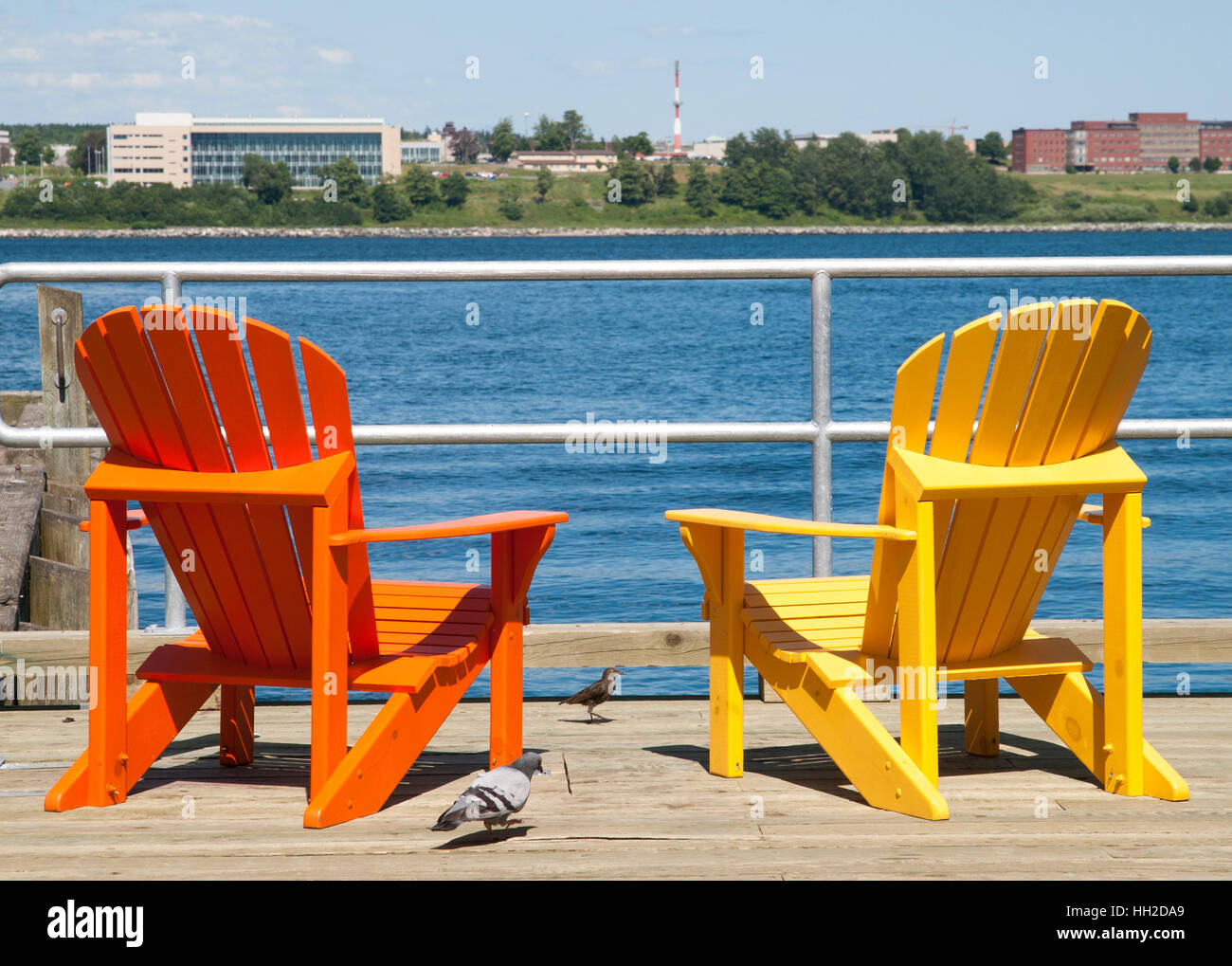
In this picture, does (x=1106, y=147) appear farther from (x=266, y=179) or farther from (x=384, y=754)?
(x=384, y=754)

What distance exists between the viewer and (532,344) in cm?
3372

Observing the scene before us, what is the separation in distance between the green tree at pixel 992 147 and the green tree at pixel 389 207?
36746 millimetres

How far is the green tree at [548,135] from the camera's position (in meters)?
82.4

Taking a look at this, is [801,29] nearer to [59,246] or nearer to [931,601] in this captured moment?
[59,246]

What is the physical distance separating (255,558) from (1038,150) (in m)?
89.3

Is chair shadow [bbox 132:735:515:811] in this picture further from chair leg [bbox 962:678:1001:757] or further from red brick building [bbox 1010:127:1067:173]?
red brick building [bbox 1010:127:1067:173]

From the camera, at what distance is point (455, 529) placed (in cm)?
263

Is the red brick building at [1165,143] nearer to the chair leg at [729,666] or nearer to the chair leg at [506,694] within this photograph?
the chair leg at [729,666]

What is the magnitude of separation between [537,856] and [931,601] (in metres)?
0.94

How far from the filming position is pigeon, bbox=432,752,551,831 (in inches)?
94.7

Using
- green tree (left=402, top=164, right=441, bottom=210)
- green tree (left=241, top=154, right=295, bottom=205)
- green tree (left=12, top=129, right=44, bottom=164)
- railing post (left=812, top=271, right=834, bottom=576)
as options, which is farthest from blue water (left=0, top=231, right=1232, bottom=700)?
green tree (left=12, top=129, right=44, bottom=164)

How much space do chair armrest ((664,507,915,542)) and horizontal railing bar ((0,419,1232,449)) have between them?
1.93 feet

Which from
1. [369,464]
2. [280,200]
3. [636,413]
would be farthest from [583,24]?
[369,464]

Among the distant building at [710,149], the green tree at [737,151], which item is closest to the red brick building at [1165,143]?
the green tree at [737,151]
